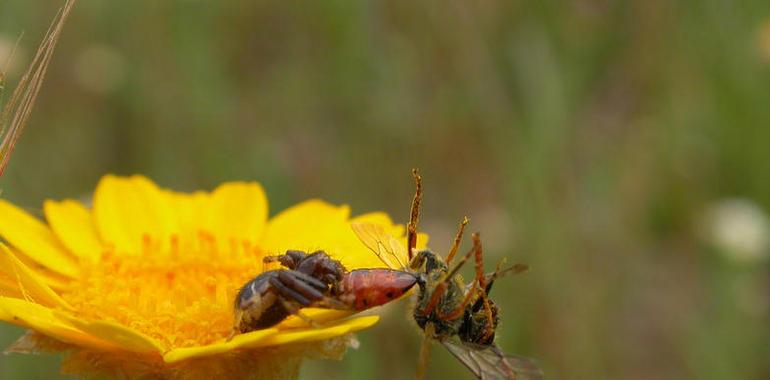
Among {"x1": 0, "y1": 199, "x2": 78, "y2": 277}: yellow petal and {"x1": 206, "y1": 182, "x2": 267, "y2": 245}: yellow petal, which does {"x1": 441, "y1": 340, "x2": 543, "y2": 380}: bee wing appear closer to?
{"x1": 206, "y1": 182, "x2": 267, "y2": 245}: yellow petal

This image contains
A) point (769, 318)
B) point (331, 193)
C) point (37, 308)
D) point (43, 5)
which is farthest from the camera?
point (43, 5)

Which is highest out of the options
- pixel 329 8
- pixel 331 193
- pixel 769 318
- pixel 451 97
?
pixel 329 8

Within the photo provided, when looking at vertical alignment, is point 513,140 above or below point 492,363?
above

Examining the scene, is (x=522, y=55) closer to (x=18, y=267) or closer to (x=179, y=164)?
(x=179, y=164)

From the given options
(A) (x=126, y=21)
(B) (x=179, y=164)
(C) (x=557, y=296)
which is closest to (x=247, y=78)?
(A) (x=126, y=21)

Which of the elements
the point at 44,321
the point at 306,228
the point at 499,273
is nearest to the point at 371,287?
the point at 499,273

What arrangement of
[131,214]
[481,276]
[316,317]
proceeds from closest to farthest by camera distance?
[481,276], [316,317], [131,214]

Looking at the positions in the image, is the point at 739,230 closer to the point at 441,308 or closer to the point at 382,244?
the point at 382,244
